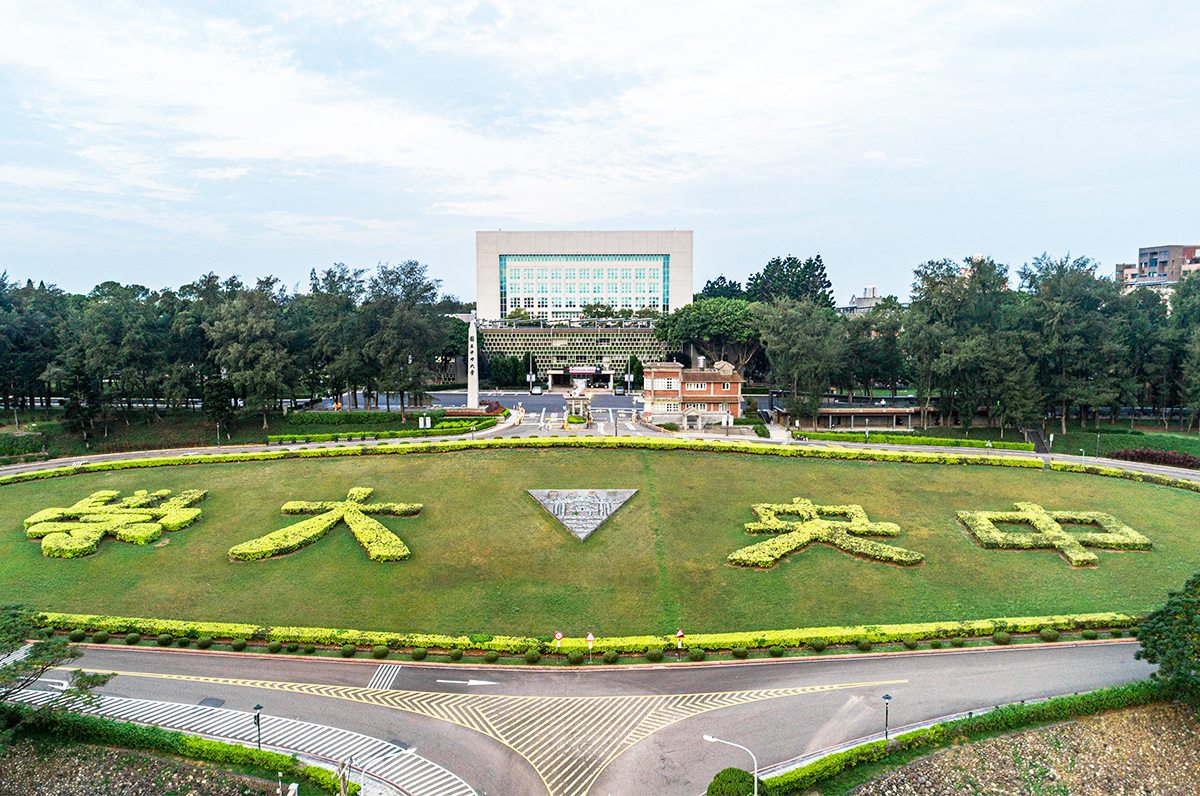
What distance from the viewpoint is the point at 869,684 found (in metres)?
23.2

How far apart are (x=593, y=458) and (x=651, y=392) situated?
2098 centimetres

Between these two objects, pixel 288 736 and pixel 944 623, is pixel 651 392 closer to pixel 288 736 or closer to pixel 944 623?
pixel 944 623

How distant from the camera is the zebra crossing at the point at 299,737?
18.4 metres

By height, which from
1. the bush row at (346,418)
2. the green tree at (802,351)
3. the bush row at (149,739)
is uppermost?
the green tree at (802,351)

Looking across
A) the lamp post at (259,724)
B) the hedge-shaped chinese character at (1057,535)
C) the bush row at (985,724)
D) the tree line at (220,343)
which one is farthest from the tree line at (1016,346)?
the lamp post at (259,724)

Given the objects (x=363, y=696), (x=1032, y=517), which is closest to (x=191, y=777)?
(x=363, y=696)

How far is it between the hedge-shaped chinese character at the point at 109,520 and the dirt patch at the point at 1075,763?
3497cm

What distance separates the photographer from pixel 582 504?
125 ft

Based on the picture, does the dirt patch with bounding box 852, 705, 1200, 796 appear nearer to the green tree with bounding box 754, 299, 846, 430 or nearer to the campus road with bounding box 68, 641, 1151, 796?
the campus road with bounding box 68, 641, 1151, 796

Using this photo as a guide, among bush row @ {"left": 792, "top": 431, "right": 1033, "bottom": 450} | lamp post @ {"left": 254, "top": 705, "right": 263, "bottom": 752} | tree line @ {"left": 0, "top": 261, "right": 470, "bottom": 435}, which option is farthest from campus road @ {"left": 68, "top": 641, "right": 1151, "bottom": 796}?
tree line @ {"left": 0, "top": 261, "right": 470, "bottom": 435}

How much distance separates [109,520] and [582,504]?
83.2ft

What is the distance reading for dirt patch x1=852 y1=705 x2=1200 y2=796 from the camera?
61.8ft

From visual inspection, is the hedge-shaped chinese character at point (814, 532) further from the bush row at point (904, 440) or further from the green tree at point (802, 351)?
the green tree at point (802, 351)

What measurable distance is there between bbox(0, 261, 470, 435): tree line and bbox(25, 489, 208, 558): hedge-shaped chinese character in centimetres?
1975
